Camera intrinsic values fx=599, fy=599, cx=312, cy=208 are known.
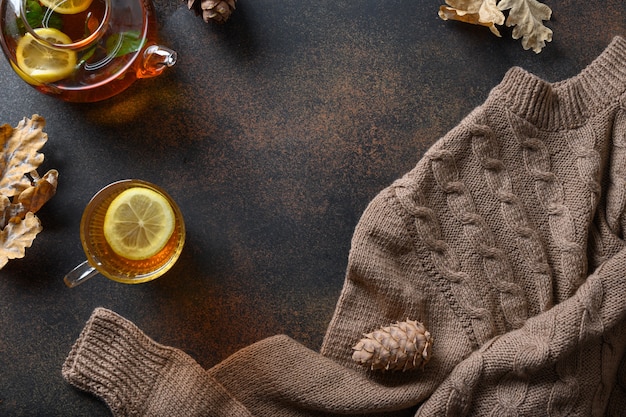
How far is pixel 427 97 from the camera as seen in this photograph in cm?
98

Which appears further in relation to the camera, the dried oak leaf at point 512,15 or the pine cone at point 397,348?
the dried oak leaf at point 512,15

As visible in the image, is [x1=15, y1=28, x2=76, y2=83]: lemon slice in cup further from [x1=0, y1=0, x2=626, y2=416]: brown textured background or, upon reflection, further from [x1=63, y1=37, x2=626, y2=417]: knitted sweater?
[x1=63, y1=37, x2=626, y2=417]: knitted sweater

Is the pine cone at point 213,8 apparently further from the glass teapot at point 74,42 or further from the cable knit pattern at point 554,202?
the cable knit pattern at point 554,202

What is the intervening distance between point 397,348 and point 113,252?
1.44ft

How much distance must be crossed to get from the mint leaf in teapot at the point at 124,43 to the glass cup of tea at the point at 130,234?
0.63 ft

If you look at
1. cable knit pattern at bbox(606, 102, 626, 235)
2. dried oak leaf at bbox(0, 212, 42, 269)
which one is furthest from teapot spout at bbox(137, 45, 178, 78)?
cable knit pattern at bbox(606, 102, 626, 235)

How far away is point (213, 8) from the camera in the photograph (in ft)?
3.07

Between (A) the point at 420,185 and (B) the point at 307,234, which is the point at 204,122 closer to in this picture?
(B) the point at 307,234

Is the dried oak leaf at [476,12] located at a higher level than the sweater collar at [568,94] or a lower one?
higher

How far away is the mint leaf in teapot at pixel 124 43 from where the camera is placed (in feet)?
2.91

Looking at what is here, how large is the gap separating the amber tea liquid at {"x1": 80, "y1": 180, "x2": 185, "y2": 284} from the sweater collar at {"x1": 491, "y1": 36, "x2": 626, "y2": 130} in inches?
20.9

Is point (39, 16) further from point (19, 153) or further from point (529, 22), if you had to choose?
point (529, 22)

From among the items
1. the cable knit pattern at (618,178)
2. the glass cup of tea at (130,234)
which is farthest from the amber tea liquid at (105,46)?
the cable knit pattern at (618,178)

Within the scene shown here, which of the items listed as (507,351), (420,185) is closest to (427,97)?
(420,185)
